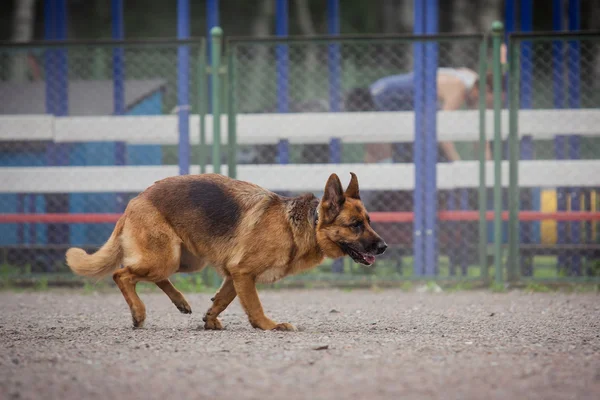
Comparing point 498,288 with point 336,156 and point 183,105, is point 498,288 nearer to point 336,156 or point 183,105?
point 336,156

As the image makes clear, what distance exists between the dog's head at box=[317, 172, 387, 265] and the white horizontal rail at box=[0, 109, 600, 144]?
9.80 ft

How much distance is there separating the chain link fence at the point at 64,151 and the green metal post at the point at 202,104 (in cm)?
9

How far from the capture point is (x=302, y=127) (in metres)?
8.52

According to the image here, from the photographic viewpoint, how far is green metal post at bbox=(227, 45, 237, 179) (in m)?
8.37

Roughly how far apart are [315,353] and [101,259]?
2.12 meters

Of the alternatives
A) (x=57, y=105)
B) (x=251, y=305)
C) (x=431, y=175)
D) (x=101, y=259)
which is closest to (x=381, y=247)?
(x=251, y=305)

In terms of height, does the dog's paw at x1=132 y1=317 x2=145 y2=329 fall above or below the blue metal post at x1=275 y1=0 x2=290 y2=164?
below

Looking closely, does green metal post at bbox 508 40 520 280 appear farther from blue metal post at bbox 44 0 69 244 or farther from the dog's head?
blue metal post at bbox 44 0 69 244

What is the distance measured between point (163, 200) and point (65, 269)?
3.43 metres

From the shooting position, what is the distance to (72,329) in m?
5.59

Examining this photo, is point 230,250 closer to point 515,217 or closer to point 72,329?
point 72,329

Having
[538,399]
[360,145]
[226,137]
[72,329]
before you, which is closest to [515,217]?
[360,145]

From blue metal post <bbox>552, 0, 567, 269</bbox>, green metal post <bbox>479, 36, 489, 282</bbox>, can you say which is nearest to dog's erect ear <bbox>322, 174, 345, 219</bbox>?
green metal post <bbox>479, 36, 489, 282</bbox>

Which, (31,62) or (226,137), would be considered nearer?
(226,137)
